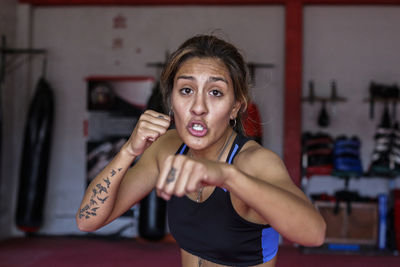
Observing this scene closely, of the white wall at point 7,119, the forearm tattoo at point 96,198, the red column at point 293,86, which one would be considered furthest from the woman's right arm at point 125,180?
the white wall at point 7,119

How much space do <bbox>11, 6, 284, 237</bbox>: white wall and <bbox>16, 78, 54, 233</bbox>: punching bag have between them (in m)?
0.46

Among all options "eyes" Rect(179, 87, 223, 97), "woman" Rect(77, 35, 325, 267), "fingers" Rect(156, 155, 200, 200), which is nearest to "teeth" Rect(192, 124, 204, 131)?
"woman" Rect(77, 35, 325, 267)

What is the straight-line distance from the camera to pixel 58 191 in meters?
5.16

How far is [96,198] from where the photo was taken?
128 centimetres

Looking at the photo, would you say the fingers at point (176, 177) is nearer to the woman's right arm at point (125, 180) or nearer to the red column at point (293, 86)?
the woman's right arm at point (125, 180)

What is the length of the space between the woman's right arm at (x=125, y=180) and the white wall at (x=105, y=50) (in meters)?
3.69

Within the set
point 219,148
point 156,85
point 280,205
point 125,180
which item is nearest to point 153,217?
point 156,85

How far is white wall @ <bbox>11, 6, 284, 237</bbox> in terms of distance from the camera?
197 inches

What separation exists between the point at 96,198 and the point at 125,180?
0.15 meters

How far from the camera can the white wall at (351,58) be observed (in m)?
4.91

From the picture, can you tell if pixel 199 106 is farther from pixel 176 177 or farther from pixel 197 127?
pixel 176 177

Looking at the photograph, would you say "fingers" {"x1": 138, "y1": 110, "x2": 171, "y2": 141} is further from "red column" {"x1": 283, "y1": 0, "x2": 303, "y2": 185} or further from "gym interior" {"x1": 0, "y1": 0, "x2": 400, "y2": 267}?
"red column" {"x1": 283, "y1": 0, "x2": 303, "y2": 185}

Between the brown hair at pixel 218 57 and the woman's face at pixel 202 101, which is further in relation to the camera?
the brown hair at pixel 218 57

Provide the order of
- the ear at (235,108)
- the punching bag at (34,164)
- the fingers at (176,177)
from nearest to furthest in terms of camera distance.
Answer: the fingers at (176,177) < the ear at (235,108) < the punching bag at (34,164)
